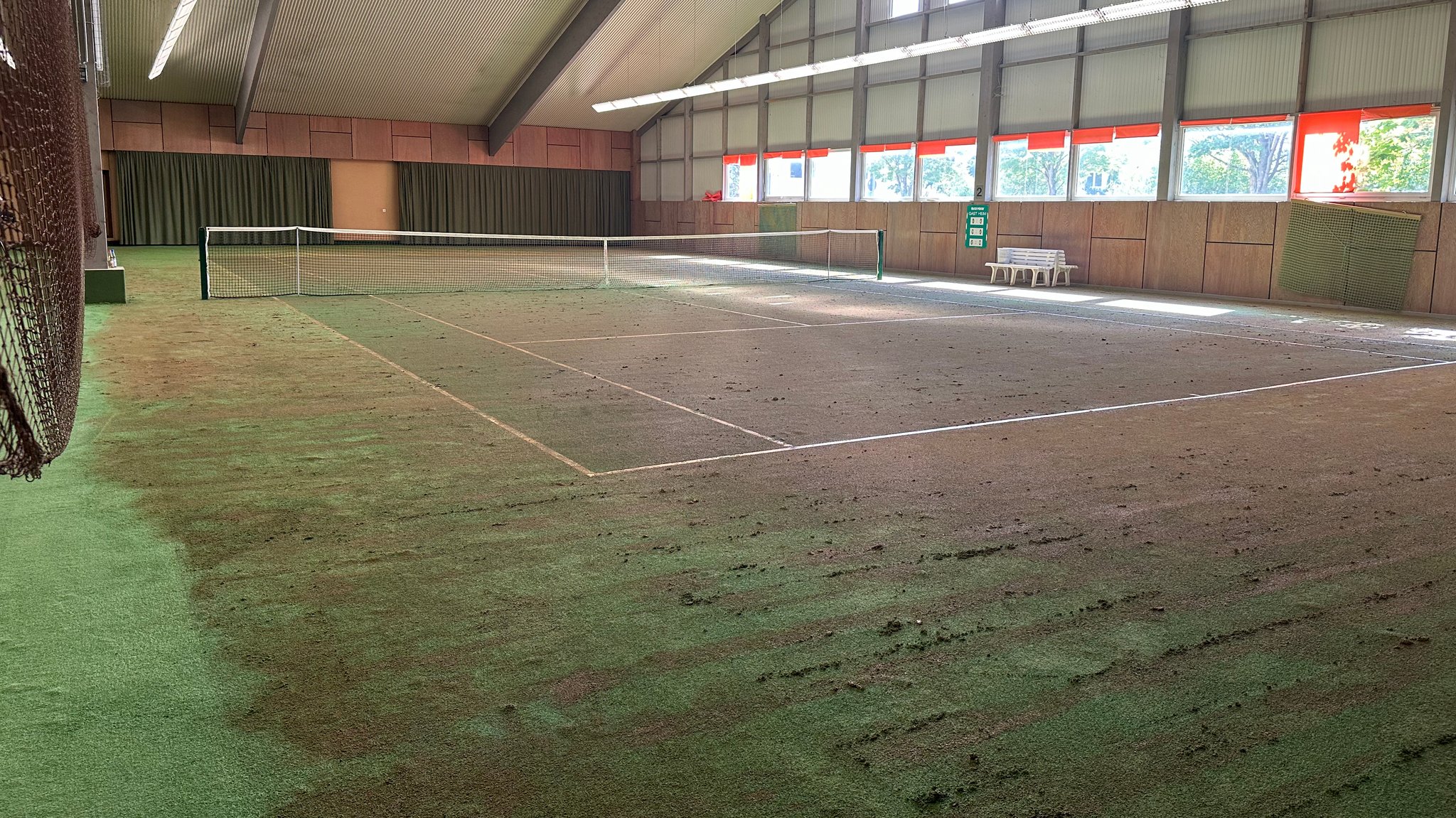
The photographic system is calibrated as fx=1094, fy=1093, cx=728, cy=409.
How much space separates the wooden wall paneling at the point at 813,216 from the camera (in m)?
28.1

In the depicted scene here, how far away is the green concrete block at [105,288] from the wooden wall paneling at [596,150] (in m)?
23.3

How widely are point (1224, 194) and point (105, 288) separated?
17.8m

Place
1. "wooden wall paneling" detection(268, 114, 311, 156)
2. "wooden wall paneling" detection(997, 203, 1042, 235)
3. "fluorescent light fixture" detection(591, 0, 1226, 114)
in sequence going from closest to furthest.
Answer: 1. "fluorescent light fixture" detection(591, 0, 1226, 114)
2. "wooden wall paneling" detection(997, 203, 1042, 235)
3. "wooden wall paneling" detection(268, 114, 311, 156)

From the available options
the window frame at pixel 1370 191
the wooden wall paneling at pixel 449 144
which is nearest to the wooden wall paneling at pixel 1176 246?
the window frame at pixel 1370 191

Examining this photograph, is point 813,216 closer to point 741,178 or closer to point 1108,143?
point 741,178

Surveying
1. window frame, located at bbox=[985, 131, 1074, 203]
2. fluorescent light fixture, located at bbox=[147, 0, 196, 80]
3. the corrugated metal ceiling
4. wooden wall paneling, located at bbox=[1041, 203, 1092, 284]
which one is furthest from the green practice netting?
fluorescent light fixture, located at bbox=[147, 0, 196, 80]

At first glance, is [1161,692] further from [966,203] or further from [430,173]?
[430,173]

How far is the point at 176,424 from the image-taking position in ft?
23.4

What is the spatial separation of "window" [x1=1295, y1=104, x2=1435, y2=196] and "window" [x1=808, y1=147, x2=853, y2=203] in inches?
453

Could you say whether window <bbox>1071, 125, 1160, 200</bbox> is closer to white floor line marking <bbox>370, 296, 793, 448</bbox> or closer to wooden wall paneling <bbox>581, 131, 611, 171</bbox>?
white floor line marking <bbox>370, 296, 793, 448</bbox>

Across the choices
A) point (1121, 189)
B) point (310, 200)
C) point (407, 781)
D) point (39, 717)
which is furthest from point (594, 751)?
point (310, 200)

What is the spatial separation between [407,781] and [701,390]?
6.08 meters

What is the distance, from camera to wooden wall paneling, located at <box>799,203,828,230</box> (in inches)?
1107

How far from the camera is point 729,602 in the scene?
4125 millimetres
